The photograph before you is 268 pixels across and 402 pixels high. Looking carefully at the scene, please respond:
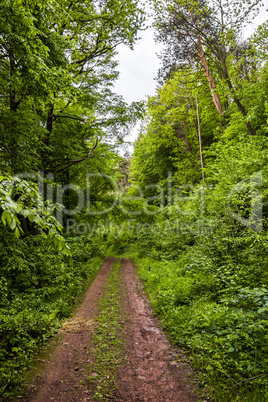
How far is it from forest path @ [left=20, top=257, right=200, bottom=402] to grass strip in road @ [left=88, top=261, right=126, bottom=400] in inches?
0.7

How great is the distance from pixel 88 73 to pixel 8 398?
11161 millimetres

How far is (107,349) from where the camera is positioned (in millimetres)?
4441

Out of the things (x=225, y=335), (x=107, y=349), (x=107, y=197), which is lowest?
(x=107, y=349)

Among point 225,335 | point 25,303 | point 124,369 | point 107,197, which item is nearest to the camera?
point 124,369

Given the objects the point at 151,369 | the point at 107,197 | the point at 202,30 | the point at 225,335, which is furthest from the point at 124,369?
the point at 202,30

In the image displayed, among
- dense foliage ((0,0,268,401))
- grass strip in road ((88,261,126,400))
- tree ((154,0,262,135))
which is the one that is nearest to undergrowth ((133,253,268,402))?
dense foliage ((0,0,268,401))

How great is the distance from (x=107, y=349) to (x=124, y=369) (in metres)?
0.74

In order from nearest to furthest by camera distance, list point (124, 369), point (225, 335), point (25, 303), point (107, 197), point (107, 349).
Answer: point (124, 369)
point (225, 335)
point (107, 349)
point (25, 303)
point (107, 197)

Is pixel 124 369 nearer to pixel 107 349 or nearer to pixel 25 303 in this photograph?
pixel 107 349

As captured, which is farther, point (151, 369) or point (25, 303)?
point (25, 303)

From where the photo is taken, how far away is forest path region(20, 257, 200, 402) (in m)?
3.19

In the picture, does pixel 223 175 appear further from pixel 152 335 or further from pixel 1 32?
pixel 1 32

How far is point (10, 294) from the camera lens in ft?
19.6

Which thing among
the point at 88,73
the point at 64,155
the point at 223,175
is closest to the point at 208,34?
the point at 88,73
